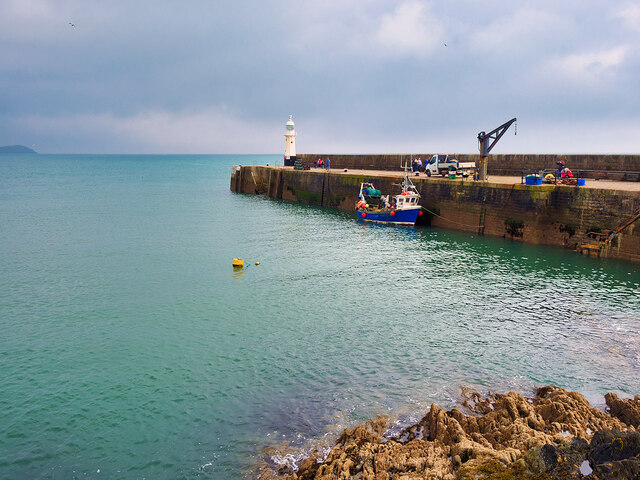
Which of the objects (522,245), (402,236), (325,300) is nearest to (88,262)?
(325,300)

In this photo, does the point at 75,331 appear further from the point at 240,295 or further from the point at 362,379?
the point at 362,379

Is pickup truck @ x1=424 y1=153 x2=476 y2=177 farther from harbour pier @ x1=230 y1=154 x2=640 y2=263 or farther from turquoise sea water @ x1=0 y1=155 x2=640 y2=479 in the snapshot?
turquoise sea water @ x1=0 y1=155 x2=640 y2=479

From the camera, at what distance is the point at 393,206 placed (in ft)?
113

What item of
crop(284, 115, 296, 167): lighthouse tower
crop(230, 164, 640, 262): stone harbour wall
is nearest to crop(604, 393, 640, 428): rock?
crop(230, 164, 640, 262): stone harbour wall

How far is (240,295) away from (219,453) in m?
9.76

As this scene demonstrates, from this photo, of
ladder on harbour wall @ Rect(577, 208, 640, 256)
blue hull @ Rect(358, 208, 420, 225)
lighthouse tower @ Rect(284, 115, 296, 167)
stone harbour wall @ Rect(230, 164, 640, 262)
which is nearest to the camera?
ladder on harbour wall @ Rect(577, 208, 640, 256)

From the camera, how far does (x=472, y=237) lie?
1128 inches

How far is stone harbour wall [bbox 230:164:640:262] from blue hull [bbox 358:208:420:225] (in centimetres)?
106

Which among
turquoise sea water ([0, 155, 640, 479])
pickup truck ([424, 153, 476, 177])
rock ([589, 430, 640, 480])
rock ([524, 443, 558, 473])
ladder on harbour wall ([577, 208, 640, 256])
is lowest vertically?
turquoise sea water ([0, 155, 640, 479])

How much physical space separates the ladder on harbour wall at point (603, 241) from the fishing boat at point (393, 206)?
11.8m

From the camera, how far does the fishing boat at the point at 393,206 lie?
110 feet

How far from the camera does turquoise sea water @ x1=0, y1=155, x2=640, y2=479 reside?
30.9 ft

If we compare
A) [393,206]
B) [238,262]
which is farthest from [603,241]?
[238,262]

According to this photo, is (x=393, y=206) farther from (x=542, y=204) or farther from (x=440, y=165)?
(x=542, y=204)
